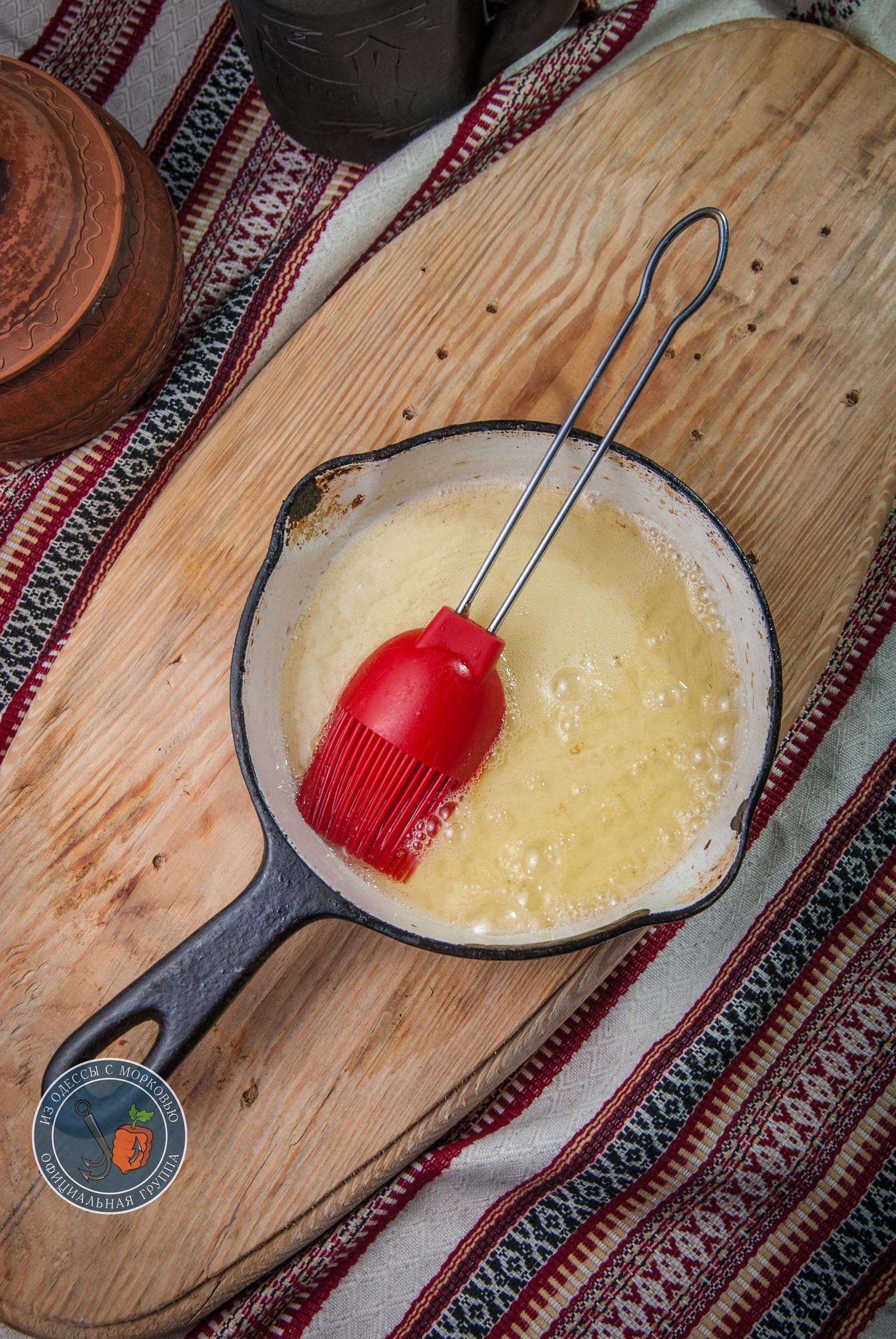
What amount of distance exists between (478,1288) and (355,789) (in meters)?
0.53

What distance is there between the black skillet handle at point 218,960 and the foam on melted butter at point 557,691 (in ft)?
0.34

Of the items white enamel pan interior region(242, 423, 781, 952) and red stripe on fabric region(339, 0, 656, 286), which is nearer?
white enamel pan interior region(242, 423, 781, 952)

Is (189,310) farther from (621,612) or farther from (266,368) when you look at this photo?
(621,612)

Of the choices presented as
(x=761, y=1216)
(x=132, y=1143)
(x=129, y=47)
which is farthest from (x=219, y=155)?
(x=761, y=1216)

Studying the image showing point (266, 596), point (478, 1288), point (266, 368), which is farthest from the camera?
point (478, 1288)

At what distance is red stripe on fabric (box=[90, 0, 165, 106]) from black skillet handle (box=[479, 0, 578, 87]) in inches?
13.5

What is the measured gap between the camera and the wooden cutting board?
0.69 m

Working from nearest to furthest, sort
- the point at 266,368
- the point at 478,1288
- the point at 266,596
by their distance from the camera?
the point at 266,596 < the point at 266,368 < the point at 478,1288

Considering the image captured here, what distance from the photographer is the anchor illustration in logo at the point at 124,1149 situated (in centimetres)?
66

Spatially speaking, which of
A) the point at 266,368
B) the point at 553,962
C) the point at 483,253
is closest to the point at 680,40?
the point at 483,253

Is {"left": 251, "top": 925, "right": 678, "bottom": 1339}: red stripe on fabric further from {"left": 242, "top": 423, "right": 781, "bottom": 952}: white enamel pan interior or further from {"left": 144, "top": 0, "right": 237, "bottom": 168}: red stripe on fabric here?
{"left": 144, "top": 0, "right": 237, "bottom": 168}: red stripe on fabric

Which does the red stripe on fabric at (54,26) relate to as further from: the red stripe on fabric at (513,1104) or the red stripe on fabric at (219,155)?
the red stripe on fabric at (513,1104)

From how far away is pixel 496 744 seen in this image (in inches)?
27.0

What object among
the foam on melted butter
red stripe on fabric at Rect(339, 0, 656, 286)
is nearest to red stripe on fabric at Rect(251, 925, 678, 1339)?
the foam on melted butter
